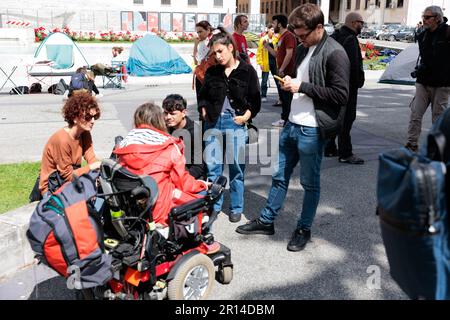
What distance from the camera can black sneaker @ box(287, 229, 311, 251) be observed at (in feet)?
13.1

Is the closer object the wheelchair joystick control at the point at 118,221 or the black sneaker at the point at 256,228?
the wheelchair joystick control at the point at 118,221

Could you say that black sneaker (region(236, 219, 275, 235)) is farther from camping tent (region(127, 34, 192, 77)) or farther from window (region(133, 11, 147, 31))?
window (region(133, 11, 147, 31))

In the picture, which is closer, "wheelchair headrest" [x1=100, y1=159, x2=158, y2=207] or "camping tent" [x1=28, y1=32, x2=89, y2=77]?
"wheelchair headrest" [x1=100, y1=159, x2=158, y2=207]

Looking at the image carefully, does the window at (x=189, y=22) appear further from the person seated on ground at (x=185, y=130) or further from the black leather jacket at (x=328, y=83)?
the black leather jacket at (x=328, y=83)

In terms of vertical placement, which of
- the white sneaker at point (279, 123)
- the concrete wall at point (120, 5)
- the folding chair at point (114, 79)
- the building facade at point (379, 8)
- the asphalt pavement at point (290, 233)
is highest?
the building facade at point (379, 8)

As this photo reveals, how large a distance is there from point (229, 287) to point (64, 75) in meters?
13.2

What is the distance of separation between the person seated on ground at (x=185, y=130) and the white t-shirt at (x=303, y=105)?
0.98 m

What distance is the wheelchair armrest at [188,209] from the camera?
301 cm

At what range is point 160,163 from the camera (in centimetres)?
304

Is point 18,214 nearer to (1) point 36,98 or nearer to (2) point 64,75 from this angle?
(1) point 36,98

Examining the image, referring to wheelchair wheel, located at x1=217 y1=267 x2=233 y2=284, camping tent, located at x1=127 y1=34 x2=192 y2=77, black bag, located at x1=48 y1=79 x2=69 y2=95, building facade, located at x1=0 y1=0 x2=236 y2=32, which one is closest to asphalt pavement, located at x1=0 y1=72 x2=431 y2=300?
wheelchair wheel, located at x1=217 y1=267 x2=233 y2=284

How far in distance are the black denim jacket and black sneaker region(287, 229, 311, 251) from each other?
1.19 metres

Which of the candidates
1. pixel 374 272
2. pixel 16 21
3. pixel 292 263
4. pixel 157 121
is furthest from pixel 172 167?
pixel 16 21

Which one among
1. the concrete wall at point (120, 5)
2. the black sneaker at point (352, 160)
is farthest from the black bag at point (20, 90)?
the concrete wall at point (120, 5)
